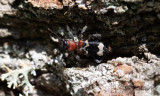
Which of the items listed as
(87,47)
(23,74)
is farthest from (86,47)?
(23,74)

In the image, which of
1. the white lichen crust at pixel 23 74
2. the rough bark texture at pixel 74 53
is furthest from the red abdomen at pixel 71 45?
the white lichen crust at pixel 23 74

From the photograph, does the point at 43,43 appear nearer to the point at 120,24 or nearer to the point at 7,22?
the point at 7,22

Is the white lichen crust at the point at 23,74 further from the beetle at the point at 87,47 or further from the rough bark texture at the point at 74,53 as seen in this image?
the beetle at the point at 87,47

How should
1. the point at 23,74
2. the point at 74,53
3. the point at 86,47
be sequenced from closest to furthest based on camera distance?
1. the point at 86,47
2. the point at 74,53
3. the point at 23,74

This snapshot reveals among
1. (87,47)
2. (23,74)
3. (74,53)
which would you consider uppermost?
(87,47)

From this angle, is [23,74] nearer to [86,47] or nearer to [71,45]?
[71,45]

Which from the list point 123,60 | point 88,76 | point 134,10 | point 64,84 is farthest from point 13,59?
point 134,10
